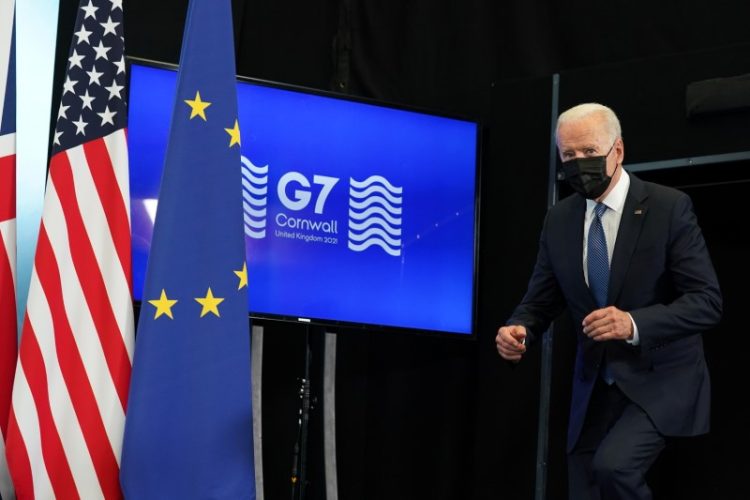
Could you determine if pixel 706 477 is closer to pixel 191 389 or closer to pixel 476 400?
pixel 476 400

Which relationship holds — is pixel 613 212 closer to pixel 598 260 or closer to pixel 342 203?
pixel 598 260

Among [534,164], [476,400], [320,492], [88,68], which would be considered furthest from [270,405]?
[88,68]

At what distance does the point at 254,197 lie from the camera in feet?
16.6

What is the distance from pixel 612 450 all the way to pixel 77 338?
5.79 feet

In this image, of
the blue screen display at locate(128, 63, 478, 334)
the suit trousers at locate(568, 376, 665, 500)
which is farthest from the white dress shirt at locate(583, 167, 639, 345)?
the blue screen display at locate(128, 63, 478, 334)

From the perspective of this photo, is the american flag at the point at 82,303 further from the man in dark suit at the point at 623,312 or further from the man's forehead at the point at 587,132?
the man's forehead at the point at 587,132

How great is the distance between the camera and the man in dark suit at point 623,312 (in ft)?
12.6

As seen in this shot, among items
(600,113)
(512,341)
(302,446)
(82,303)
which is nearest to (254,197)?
(302,446)

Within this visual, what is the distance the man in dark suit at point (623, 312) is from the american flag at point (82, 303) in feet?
4.32

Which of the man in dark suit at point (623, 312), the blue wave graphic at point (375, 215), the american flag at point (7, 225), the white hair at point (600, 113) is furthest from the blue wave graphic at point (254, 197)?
the white hair at point (600, 113)

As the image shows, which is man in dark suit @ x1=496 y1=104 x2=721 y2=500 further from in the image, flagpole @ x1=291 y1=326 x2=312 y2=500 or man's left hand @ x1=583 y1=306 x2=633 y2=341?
flagpole @ x1=291 y1=326 x2=312 y2=500

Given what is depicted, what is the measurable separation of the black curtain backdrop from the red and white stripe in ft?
4.11

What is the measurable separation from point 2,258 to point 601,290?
201 centimetres

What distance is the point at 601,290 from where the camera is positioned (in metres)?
4.12
